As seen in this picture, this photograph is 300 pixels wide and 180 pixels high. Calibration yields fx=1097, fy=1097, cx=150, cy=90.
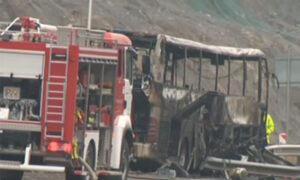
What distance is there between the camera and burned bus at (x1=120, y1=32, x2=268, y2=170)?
24.8 m

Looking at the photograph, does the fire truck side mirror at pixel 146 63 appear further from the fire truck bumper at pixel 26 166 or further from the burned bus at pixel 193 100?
the fire truck bumper at pixel 26 166

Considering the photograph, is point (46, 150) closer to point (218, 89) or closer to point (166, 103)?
point (166, 103)

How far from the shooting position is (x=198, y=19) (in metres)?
64.2

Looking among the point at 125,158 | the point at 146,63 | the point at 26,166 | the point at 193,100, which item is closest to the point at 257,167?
the point at 193,100

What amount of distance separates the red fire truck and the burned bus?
414 cm

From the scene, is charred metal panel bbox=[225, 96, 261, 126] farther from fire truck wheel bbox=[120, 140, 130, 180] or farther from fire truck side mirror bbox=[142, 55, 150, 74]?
fire truck wheel bbox=[120, 140, 130, 180]

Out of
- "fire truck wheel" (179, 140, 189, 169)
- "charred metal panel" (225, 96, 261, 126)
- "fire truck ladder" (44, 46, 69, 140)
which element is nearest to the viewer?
"fire truck ladder" (44, 46, 69, 140)

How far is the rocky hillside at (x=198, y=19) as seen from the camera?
162ft

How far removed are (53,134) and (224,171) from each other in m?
9.99

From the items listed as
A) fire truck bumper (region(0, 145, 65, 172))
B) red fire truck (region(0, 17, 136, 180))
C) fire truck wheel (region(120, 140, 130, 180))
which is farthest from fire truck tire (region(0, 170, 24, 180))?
fire truck bumper (region(0, 145, 65, 172))

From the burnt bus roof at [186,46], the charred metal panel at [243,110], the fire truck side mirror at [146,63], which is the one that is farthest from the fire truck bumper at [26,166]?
the charred metal panel at [243,110]

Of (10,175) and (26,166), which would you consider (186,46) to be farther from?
(26,166)

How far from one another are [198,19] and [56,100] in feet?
152

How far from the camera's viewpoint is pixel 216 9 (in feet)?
245
